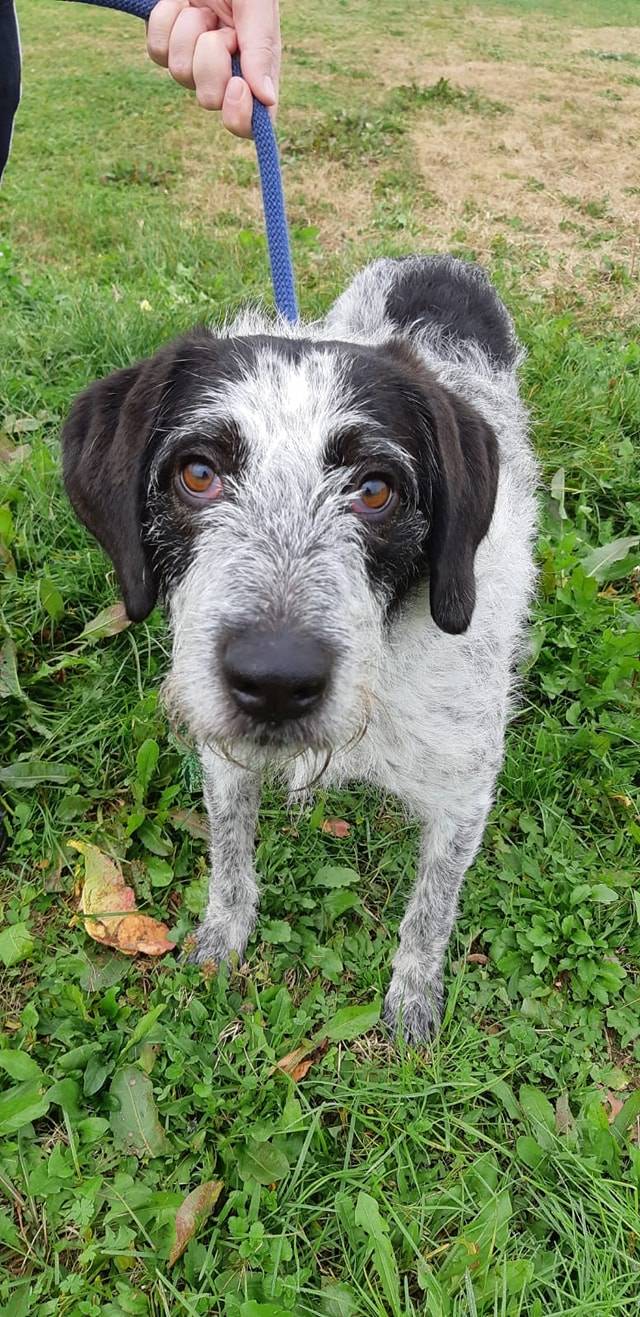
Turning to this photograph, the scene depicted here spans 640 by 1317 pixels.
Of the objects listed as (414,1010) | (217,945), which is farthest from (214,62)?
(414,1010)

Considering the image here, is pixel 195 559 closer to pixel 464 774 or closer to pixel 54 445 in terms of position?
pixel 464 774

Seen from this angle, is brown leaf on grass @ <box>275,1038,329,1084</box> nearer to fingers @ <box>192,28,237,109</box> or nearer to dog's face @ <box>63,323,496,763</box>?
dog's face @ <box>63,323,496,763</box>

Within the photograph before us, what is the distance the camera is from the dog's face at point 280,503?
74.0 inches

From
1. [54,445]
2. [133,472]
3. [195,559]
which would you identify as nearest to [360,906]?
[195,559]

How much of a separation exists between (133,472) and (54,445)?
2.24 meters

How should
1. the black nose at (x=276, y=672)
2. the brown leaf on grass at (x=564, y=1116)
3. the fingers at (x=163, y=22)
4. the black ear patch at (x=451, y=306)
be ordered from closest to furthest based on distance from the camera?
the black nose at (x=276, y=672)
the brown leaf on grass at (x=564, y=1116)
the fingers at (x=163, y=22)
the black ear patch at (x=451, y=306)

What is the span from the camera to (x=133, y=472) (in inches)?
84.0

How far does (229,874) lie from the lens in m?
2.87

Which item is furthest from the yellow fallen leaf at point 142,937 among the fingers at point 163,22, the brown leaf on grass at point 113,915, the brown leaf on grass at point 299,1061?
the fingers at point 163,22

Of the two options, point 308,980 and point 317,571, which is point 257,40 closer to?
point 317,571

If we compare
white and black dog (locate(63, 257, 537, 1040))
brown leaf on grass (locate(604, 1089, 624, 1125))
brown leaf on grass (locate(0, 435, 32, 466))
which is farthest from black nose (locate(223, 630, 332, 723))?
brown leaf on grass (locate(0, 435, 32, 466))

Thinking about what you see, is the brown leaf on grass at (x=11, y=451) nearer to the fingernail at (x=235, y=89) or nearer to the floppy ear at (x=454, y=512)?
the fingernail at (x=235, y=89)

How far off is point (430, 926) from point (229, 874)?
2.26ft

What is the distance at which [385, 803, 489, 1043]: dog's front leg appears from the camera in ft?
8.93
